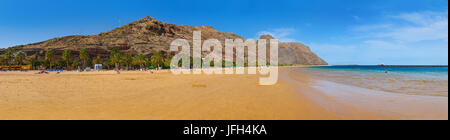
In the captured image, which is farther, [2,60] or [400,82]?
[2,60]

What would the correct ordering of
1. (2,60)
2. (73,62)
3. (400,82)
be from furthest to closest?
1. (73,62)
2. (2,60)
3. (400,82)

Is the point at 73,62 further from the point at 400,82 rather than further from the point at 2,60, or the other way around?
the point at 400,82

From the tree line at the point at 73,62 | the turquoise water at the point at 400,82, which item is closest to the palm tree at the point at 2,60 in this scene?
the tree line at the point at 73,62

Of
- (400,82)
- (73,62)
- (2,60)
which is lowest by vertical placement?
(400,82)

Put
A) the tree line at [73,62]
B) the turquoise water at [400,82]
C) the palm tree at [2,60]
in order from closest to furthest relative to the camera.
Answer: the turquoise water at [400,82] → the palm tree at [2,60] → the tree line at [73,62]

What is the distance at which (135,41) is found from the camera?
15288 cm

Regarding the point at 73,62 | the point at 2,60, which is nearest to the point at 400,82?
the point at 73,62

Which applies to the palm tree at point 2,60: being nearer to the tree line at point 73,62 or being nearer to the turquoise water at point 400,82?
the tree line at point 73,62

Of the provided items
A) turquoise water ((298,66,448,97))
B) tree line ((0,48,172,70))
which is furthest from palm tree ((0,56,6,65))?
turquoise water ((298,66,448,97))

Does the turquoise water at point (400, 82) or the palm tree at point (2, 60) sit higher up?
the palm tree at point (2, 60)

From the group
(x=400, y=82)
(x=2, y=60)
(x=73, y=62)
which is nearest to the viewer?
(x=400, y=82)

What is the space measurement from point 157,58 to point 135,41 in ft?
270
